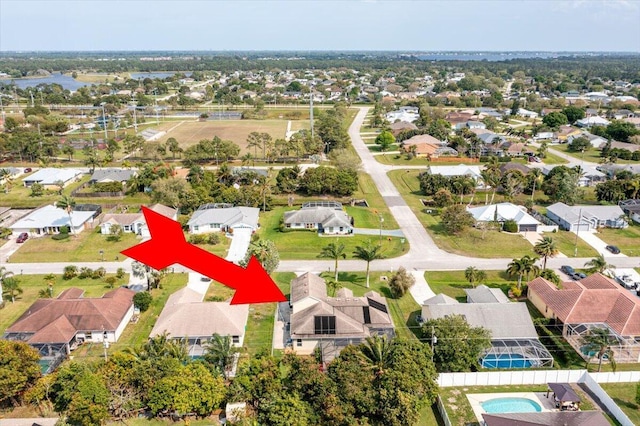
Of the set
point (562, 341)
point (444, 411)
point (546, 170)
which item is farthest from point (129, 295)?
point (546, 170)

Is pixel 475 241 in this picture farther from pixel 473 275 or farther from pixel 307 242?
pixel 307 242

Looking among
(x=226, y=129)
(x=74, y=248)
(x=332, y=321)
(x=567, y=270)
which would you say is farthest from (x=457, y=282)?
(x=226, y=129)

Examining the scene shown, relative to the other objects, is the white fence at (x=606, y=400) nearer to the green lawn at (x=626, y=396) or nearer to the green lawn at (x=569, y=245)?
the green lawn at (x=626, y=396)

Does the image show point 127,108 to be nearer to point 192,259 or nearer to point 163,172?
point 163,172

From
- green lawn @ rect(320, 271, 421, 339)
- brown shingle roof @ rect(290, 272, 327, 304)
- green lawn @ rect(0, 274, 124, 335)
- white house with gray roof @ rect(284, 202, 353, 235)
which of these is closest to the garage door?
green lawn @ rect(320, 271, 421, 339)

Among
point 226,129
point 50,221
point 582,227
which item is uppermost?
point 226,129

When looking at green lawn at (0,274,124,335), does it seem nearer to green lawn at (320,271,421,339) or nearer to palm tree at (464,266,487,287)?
green lawn at (320,271,421,339)

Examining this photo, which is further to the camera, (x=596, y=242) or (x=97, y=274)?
(x=596, y=242)
